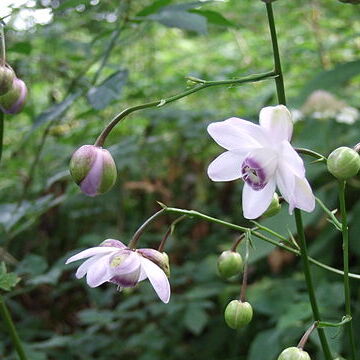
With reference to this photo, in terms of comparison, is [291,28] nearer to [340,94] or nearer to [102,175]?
[340,94]

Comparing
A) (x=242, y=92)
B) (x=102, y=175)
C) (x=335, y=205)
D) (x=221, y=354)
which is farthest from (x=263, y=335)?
(x=242, y=92)

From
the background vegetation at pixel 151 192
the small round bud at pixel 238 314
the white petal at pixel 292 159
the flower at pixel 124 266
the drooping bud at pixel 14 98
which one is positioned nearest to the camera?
the white petal at pixel 292 159

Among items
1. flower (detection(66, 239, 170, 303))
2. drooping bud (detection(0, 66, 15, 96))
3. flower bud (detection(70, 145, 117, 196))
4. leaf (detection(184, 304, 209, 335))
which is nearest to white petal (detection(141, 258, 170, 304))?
flower (detection(66, 239, 170, 303))

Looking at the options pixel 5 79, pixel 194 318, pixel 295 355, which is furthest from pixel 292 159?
pixel 194 318

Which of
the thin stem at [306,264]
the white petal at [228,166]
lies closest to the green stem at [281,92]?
the thin stem at [306,264]

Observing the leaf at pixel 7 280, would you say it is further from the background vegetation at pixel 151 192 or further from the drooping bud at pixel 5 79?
the drooping bud at pixel 5 79

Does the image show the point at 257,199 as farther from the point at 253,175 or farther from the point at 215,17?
the point at 215,17
